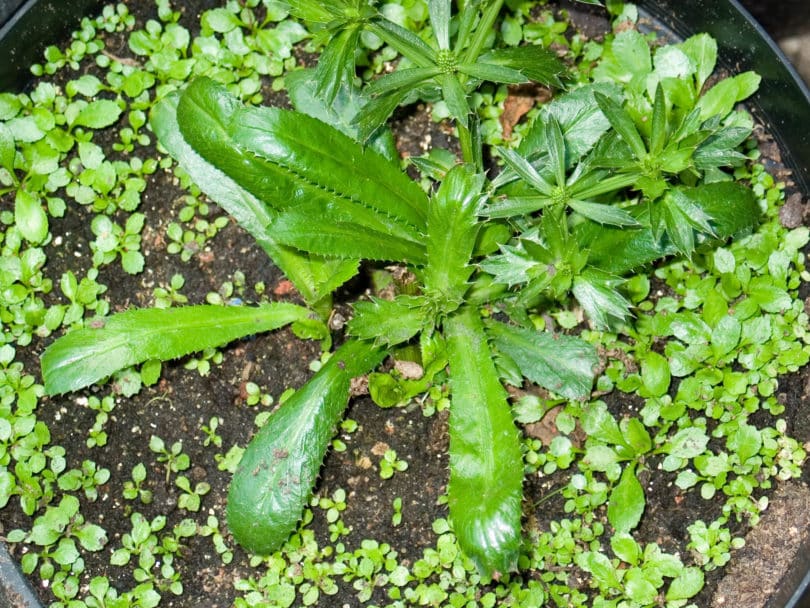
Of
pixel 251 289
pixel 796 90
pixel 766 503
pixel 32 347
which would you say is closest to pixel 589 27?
pixel 796 90

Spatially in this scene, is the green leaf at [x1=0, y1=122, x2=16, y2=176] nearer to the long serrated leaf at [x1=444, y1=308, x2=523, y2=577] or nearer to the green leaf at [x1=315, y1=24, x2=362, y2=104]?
the green leaf at [x1=315, y1=24, x2=362, y2=104]

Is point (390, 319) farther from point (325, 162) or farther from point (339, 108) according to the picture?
point (339, 108)

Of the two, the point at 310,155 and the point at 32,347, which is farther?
the point at 32,347

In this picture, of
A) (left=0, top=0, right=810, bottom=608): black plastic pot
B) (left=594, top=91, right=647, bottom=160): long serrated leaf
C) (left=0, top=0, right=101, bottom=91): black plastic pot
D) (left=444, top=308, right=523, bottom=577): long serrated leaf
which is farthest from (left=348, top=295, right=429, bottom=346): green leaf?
(left=0, top=0, right=101, bottom=91): black plastic pot

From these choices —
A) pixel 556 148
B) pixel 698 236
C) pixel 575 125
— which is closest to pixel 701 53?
pixel 575 125

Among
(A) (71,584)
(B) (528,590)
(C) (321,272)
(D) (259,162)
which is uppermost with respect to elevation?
(D) (259,162)

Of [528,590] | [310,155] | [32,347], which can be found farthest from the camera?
[32,347]

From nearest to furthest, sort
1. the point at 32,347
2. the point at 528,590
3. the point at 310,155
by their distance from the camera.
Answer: the point at 310,155
the point at 528,590
the point at 32,347

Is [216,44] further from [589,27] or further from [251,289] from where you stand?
[589,27]

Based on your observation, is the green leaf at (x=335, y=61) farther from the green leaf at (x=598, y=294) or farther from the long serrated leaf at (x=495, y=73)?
the green leaf at (x=598, y=294)

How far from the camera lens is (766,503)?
2301 millimetres

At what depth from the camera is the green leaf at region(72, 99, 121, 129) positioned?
255cm

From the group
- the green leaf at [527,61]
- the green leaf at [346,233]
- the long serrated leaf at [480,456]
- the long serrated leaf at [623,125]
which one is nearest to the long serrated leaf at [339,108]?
the green leaf at [346,233]

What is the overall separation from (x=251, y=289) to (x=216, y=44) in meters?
0.70
